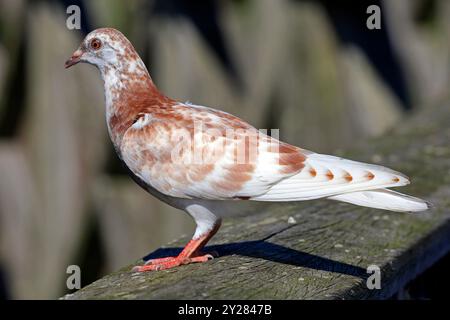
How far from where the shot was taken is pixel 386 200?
323 cm

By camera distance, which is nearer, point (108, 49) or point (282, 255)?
point (282, 255)

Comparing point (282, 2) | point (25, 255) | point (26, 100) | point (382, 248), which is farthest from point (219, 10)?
point (382, 248)

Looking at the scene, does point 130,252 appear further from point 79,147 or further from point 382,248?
point 382,248

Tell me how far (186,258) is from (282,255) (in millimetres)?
341

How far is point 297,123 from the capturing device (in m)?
7.67

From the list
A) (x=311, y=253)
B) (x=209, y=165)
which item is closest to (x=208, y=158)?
(x=209, y=165)

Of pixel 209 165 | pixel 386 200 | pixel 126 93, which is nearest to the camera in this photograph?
pixel 386 200

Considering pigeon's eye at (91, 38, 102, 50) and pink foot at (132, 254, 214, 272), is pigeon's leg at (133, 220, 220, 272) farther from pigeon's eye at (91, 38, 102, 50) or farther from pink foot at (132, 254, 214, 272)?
pigeon's eye at (91, 38, 102, 50)

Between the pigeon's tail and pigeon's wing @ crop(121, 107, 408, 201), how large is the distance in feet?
0.52

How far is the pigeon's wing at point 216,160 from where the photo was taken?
3.53 meters

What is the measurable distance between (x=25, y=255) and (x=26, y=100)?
1.06 metres

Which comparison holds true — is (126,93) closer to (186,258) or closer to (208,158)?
(208,158)

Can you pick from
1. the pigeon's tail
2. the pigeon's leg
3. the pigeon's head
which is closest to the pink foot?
the pigeon's leg

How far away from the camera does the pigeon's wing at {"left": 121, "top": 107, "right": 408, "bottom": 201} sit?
3.53 meters
